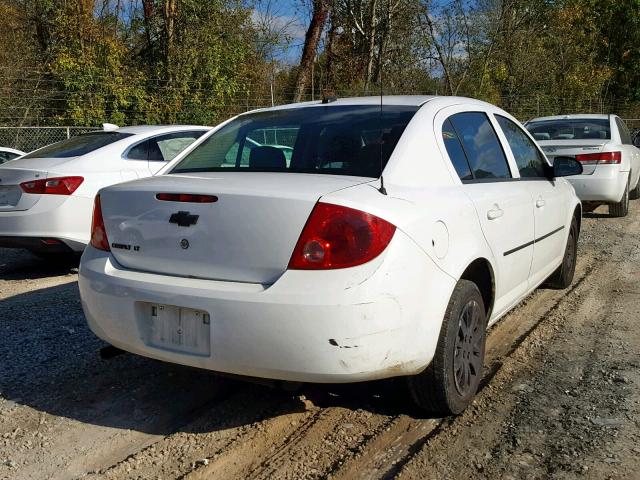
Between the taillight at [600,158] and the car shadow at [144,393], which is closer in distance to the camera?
the car shadow at [144,393]

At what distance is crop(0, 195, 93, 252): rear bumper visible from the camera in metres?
6.36

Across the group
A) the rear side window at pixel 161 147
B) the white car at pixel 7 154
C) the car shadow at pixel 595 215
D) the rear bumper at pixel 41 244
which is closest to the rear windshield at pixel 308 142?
the rear bumper at pixel 41 244

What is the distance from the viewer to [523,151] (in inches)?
187

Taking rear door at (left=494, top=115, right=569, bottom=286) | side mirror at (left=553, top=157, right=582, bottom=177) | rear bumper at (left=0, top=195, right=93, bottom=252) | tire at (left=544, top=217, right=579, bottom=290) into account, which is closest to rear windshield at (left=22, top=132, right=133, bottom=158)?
rear bumper at (left=0, top=195, right=93, bottom=252)

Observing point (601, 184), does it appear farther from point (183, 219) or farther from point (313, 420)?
point (183, 219)

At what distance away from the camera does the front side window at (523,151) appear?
4567 mm

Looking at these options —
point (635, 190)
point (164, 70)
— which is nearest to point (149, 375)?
point (635, 190)

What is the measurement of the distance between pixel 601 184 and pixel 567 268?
431cm

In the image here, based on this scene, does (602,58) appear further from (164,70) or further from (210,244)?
(210,244)

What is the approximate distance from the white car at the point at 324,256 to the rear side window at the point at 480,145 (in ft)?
0.08

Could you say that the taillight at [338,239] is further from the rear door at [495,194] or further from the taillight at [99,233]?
the taillight at [99,233]

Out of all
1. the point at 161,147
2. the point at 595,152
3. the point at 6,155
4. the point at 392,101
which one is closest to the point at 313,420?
the point at 392,101

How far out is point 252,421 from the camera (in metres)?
3.42

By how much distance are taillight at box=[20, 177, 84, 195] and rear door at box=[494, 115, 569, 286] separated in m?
4.14
